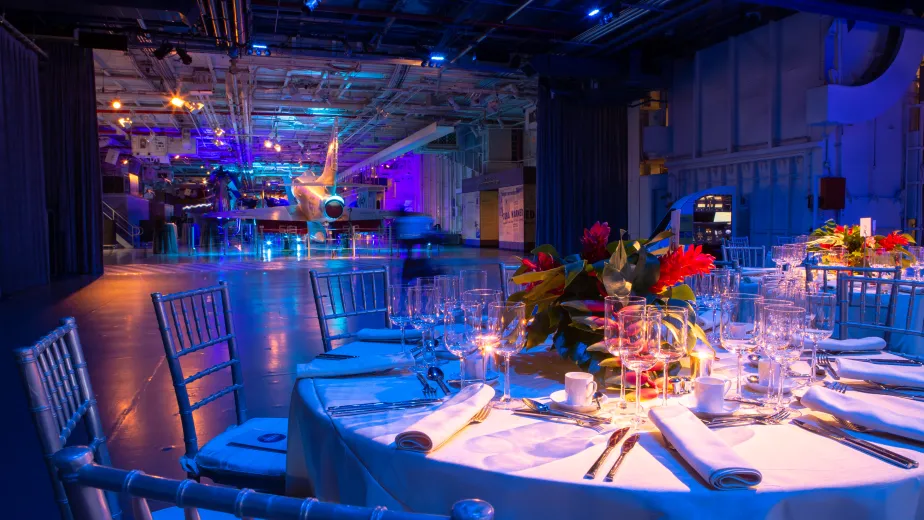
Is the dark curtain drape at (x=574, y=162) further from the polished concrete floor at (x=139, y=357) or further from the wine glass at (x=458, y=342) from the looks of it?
the wine glass at (x=458, y=342)

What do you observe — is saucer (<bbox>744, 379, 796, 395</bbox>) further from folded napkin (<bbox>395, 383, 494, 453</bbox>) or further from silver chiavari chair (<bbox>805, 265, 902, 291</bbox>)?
silver chiavari chair (<bbox>805, 265, 902, 291</bbox>)

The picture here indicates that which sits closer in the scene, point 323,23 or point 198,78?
point 323,23

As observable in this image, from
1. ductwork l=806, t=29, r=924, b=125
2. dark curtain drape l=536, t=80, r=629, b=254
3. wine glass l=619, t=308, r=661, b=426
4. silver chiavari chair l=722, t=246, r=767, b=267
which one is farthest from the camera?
dark curtain drape l=536, t=80, r=629, b=254

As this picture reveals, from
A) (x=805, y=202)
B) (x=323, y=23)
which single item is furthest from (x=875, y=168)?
(x=323, y=23)

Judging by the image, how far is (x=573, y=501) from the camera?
0.86 metres

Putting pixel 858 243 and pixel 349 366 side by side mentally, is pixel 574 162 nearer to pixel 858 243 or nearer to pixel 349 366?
pixel 858 243

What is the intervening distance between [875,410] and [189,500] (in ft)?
3.73

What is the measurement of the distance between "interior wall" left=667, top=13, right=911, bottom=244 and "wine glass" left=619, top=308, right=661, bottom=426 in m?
9.40

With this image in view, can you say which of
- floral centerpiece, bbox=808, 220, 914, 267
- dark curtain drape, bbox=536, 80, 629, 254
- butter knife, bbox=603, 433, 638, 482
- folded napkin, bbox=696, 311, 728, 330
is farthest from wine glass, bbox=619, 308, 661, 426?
dark curtain drape, bbox=536, 80, 629, 254

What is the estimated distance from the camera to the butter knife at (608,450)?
0.89 meters

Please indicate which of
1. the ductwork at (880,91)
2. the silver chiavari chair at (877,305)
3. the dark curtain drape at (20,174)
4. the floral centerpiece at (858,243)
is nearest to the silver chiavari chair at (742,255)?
the floral centerpiece at (858,243)

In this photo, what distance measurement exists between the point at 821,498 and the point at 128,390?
377 cm

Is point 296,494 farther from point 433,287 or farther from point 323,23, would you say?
point 323,23

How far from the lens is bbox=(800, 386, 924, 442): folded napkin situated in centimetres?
102
